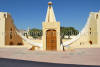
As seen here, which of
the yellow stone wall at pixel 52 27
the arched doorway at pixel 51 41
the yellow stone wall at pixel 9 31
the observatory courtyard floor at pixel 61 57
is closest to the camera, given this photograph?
the observatory courtyard floor at pixel 61 57

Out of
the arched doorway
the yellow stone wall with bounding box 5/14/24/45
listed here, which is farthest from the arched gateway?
the yellow stone wall with bounding box 5/14/24/45

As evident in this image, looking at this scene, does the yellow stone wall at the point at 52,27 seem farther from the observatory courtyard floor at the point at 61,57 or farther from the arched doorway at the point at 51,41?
the observatory courtyard floor at the point at 61,57

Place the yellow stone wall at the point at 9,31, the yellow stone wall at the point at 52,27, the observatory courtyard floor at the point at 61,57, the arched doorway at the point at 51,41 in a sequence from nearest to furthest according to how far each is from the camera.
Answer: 1. the observatory courtyard floor at the point at 61,57
2. the yellow stone wall at the point at 52,27
3. the arched doorway at the point at 51,41
4. the yellow stone wall at the point at 9,31

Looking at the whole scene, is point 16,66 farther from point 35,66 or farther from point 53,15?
point 53,15

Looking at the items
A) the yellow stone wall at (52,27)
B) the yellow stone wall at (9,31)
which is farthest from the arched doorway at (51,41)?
the yellow stone wall at (9,31)

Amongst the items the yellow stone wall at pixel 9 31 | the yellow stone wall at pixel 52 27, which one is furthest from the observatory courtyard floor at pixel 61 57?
the yellow stone wall at pixel 9 31

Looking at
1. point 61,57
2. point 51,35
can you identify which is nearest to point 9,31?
point 51,35

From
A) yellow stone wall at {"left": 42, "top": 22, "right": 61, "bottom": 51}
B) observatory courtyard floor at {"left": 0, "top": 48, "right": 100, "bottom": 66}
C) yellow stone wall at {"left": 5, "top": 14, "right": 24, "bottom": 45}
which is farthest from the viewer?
yellow stone wall at {"left": 5, "top": 14, "right": 24, "bottom": 45}

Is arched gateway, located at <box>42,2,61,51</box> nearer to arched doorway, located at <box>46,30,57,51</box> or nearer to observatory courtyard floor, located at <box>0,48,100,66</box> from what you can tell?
arched doorway, located at <box>46,30,57,51</box>

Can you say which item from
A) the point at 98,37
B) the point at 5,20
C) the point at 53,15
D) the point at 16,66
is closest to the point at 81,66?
the point at 16,66

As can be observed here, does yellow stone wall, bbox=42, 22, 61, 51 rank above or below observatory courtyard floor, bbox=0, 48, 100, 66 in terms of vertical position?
above

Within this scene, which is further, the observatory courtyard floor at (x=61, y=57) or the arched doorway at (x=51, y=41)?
the arched doorway at (x=51, y=41)

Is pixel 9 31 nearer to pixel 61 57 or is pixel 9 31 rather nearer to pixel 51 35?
pixel 51 35

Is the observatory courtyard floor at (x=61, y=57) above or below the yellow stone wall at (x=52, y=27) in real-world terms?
below
